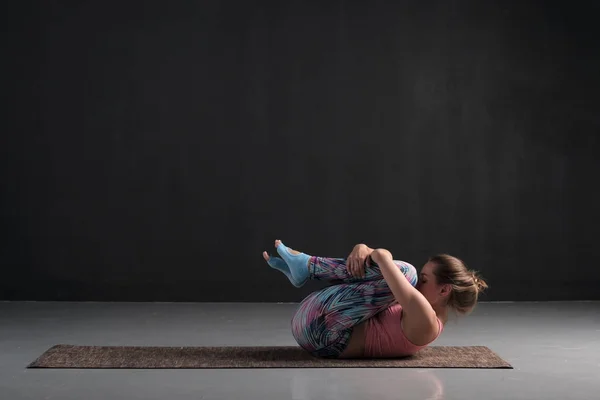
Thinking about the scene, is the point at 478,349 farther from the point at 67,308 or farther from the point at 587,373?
the point at 67,308

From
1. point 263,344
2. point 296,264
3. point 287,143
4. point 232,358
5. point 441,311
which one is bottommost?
point 263,344

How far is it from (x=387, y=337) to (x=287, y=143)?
2502 millimetres

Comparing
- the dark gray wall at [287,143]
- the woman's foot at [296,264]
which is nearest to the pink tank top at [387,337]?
the woman's foot at [296,264]

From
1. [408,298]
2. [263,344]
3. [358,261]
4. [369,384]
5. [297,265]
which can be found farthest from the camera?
[263,344]

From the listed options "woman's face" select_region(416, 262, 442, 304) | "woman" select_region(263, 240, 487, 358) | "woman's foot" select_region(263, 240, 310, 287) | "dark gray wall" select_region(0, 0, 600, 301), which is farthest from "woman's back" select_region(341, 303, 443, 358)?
"dark gray wall" select_region(0, 0, 600, 301)

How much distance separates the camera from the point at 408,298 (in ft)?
10.8

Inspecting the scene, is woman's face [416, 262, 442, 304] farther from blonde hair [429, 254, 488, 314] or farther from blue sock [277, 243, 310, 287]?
blue sock [277, 243, 310, 287]

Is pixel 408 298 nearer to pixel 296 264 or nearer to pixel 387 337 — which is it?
pixel 387 337

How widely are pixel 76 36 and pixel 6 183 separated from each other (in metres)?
1.11

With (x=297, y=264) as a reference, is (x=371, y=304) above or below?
below

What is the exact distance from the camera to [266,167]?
585 centimetres

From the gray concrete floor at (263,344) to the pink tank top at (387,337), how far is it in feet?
0.66

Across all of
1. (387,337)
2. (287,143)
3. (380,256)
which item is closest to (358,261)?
(380,256)

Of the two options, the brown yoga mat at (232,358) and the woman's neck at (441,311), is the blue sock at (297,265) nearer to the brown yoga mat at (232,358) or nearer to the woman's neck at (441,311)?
the brown yoga mat at (232,358)
